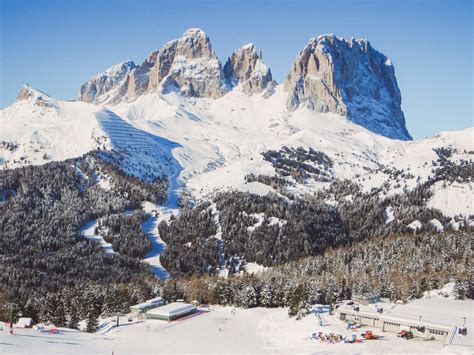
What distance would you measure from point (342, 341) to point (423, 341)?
14.9 meters

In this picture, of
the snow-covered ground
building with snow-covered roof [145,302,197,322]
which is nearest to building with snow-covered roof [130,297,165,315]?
building with snow-covered roof [145,302,197,322]

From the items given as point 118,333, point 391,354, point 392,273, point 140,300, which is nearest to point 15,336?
point 118,333

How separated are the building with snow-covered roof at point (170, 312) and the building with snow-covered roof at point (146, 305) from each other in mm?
6287

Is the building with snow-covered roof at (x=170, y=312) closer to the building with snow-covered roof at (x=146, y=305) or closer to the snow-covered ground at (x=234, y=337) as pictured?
the snow-covered ground at (x=234, y=337)

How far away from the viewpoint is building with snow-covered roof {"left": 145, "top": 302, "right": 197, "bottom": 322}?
13368cm

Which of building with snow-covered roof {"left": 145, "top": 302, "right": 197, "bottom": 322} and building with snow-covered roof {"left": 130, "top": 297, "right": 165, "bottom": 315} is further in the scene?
building with snow-covered roof {"left": 130, "top": 297, "right": 165, "bottom": 315}

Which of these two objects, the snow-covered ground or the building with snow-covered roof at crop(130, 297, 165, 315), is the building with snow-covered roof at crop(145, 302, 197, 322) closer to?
the snow-covered ground

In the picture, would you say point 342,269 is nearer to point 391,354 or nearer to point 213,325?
point 213,325

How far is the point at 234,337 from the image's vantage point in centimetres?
11500

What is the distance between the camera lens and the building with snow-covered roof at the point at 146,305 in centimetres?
14325

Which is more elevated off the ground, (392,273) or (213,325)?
(392,273)

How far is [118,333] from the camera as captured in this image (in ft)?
394

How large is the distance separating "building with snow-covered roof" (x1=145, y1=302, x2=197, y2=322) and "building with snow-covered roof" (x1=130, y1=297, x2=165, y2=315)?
6.29 metres

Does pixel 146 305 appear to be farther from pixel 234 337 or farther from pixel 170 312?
pixel 234 337
